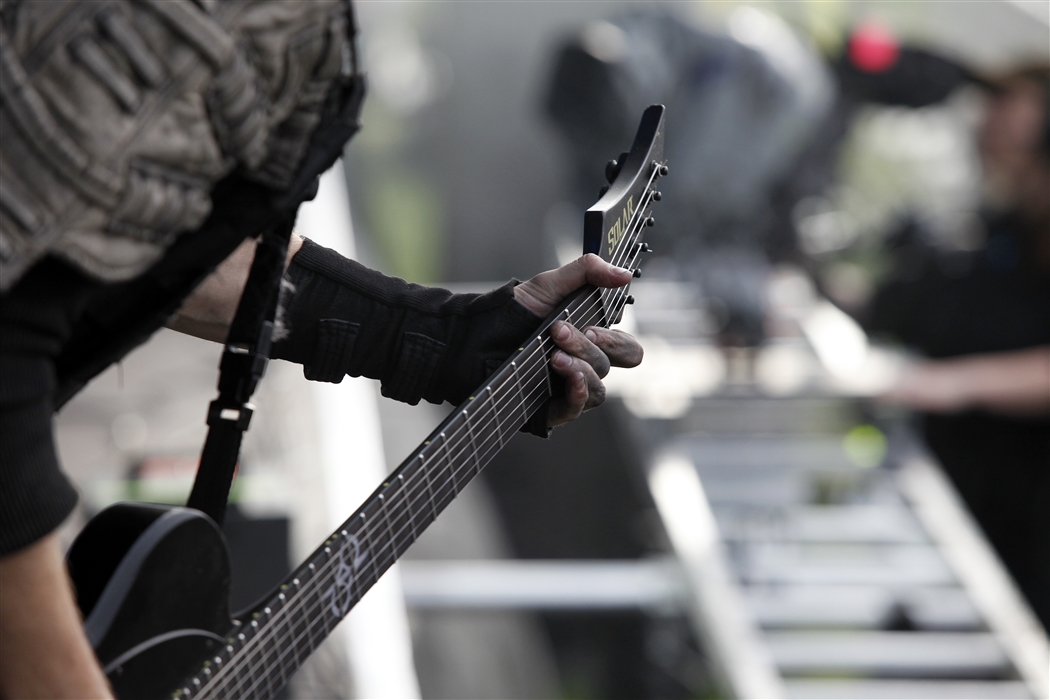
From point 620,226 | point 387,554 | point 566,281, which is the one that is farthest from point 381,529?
point 620,226

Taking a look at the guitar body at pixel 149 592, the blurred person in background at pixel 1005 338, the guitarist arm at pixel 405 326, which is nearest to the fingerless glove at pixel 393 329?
the guitarist arm at pixel 405 326

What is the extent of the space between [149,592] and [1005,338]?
361cm

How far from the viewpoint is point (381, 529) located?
1.14 meters

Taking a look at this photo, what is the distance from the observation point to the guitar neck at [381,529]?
1019mm

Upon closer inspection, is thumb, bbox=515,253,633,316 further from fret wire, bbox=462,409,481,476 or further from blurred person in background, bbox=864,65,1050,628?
blurred person in background, bbox=864,65,1050,628

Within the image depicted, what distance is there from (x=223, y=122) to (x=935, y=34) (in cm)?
831

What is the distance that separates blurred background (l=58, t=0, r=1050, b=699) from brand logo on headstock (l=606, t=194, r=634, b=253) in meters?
1.89

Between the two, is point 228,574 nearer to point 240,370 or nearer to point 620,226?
point 240,370

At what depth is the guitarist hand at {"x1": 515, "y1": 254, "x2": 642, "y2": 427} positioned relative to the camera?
4.25 ft

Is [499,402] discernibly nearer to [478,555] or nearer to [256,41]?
[256,41]

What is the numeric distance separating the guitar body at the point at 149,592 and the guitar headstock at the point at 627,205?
0.59 meters

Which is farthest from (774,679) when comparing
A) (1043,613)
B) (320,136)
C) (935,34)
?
(935,34)

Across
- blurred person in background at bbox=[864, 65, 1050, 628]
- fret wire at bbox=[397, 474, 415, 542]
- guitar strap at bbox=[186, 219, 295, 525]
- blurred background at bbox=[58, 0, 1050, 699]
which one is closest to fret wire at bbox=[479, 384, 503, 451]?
fret wire at bbox=[397, 474, 415, 542]

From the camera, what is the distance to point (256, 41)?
32.2 inches
